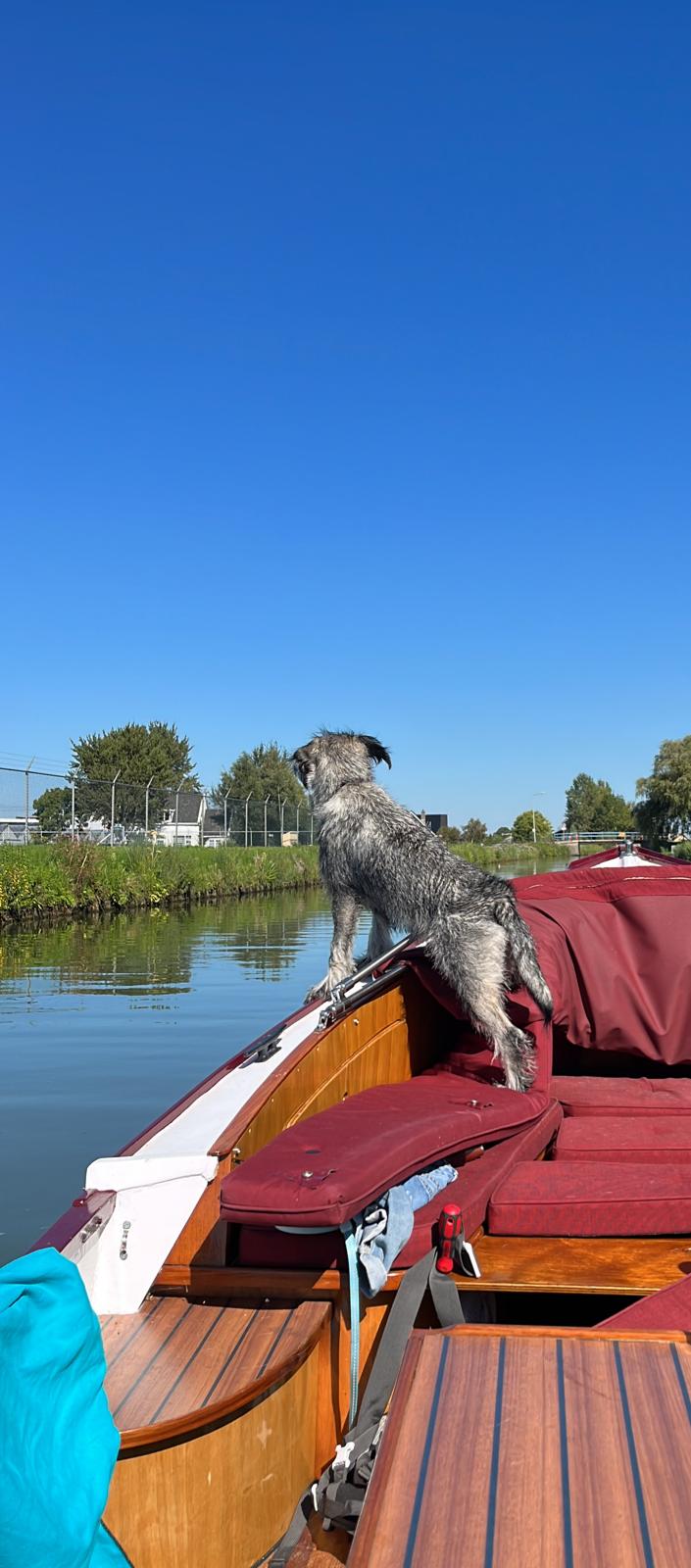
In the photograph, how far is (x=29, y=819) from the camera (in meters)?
22.0

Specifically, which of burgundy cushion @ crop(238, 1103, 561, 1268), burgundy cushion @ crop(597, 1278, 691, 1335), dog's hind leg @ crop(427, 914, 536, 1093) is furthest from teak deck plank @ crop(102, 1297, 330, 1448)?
dog's hind leg @ crop(427, 914, 536, 1093)

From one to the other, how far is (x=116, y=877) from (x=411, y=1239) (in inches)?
779

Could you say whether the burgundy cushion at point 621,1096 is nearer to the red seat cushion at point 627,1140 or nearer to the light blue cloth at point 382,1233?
the red seat cushion at point 627,1140

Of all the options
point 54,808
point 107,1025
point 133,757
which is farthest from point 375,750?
point 133,757

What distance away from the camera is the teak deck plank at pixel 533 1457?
167 centimetres

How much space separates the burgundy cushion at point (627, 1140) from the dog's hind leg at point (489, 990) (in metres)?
0.33

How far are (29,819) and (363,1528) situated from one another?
2116 centimetres

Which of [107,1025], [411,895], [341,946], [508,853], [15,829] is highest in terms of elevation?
[15,829]

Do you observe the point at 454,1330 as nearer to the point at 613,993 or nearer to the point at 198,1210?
the point at 198,1210

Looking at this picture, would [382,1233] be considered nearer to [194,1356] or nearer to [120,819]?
[194,1356]

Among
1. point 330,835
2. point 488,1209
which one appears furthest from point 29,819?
point 488,1209

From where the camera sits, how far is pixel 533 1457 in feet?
6.17

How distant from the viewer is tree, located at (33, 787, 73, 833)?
2278cm

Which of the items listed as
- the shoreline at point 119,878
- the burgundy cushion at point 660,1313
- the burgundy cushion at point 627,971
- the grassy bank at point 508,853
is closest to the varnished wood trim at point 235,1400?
the burgundy cushion at point 660,1313
